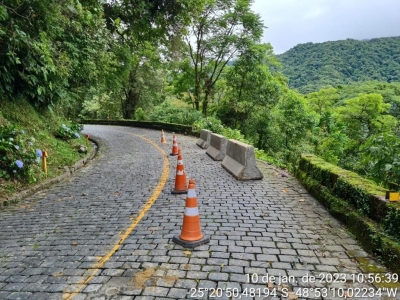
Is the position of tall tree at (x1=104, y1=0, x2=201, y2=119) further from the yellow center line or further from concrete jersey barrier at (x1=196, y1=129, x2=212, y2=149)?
the yellow center line

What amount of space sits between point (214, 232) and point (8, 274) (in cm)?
266

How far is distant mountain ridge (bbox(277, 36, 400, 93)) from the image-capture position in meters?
62.1

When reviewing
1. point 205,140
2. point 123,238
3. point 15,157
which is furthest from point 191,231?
point 205,140

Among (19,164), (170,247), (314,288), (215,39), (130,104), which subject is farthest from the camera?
(130,104)

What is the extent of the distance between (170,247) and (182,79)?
975 inches

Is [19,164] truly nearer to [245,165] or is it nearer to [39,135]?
[39,135]

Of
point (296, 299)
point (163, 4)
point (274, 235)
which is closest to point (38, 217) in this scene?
point (274, 235)

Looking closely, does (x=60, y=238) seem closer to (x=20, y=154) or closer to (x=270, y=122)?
(x=20, y=154)

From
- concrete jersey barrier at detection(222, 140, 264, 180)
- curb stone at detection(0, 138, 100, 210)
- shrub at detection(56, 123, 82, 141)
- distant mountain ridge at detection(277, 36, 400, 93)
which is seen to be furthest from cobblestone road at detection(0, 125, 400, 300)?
distant mountain ridge at detection(277, 36, 400, 93)

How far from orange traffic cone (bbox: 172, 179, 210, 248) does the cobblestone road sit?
10cm

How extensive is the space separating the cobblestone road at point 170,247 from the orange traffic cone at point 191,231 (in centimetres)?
10

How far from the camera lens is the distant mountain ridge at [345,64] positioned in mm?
62088

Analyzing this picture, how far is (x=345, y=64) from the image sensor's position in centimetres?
6875

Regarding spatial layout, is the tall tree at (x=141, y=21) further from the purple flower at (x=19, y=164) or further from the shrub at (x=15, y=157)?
the purple flower at (x=19, y=164)
